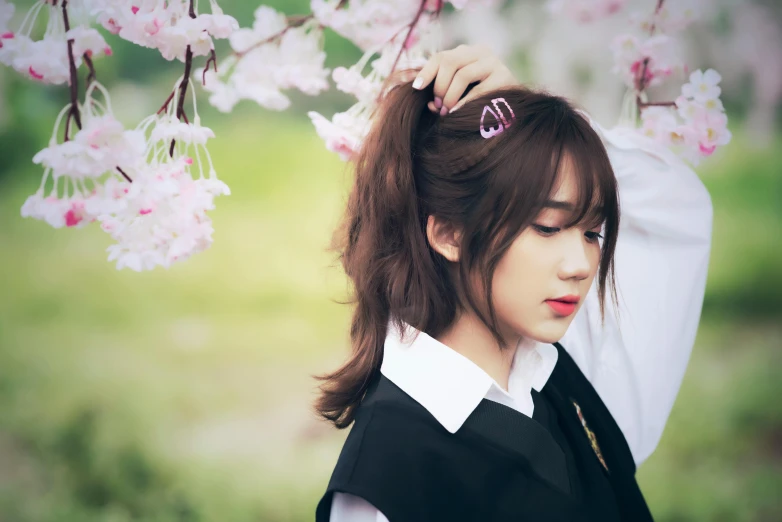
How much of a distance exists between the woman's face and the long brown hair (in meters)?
0.01

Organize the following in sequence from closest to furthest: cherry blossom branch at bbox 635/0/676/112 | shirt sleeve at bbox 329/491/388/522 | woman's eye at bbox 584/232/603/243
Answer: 1. shirt sleeve at bbox 329/491/388/522
2. woman's eye at bbox 584/232/603/243
3. cherry blossom branch at bbox 635/0/676/112

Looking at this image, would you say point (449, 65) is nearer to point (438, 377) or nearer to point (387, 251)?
point (387, 251)

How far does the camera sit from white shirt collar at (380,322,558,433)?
88cm

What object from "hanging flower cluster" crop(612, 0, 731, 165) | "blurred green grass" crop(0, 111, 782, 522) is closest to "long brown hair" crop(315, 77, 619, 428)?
"hanging flower cluster" crop(612, 0, 731, 165)

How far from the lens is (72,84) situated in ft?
3.52

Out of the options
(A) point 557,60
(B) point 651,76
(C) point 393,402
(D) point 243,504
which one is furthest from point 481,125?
(D) point 243,504

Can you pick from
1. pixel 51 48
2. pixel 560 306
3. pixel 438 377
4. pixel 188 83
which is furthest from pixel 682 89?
pixel 51 48

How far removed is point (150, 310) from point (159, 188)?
2.71 ft

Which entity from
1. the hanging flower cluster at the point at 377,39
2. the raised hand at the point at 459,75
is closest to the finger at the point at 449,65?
the raised hand at the point at 459,75

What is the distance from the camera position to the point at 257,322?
199cm

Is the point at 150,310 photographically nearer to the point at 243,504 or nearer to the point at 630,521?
the point at 243,504

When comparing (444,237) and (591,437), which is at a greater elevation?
(444,237)

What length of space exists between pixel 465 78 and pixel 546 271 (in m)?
0.31

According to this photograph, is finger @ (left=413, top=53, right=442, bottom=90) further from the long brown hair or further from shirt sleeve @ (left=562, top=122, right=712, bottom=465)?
shirt sleeve @ (left=562, top=122, right=712, bottom=465)
